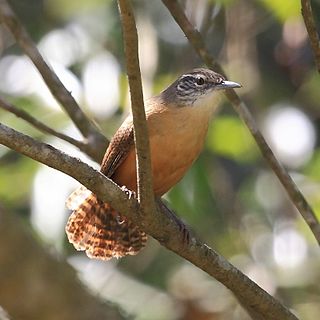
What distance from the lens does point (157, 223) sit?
409 centimetres

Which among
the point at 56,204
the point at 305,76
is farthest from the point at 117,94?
the point at 305,76

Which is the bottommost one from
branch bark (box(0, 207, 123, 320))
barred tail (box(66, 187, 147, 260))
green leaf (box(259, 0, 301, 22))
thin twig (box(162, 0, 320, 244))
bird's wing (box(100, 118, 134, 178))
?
branch bark (box(0, 207, 123, 320))

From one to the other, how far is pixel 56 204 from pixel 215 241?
1.54 m

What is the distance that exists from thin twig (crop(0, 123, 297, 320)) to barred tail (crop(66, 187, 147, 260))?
35.2 inches

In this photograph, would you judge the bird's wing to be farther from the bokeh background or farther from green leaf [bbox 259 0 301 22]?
green leaf [bbox 259 0 301 22]

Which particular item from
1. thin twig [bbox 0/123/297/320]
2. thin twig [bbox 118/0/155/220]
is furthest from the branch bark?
thin twig [bbox 118/0/155/220]

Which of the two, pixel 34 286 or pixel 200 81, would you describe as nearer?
pixel 34 286

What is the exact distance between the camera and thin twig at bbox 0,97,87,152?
16.7ft

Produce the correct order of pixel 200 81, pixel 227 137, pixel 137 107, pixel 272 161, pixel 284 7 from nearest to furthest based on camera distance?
1. pixel 137 107
2. pixel 272 161
3. pixel 200 81
4. pixel 284 7
5. pixel 227 137

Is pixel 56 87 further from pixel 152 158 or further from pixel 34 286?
pixel 34 286

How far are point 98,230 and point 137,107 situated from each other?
1.60 m

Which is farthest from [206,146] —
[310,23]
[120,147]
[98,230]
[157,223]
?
[157,223]

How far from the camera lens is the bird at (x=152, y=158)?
196 inches

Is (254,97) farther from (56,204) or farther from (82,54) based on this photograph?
(56,204)
